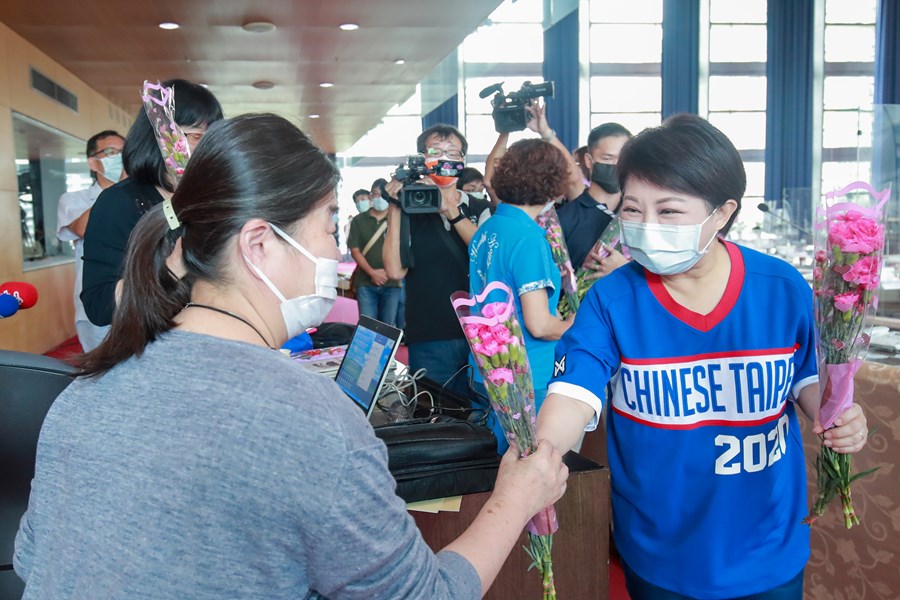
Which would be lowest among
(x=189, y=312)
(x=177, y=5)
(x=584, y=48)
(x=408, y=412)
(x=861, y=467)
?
(x=861, y=467)

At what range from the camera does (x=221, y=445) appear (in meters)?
0.77

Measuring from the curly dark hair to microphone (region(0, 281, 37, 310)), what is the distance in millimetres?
1507

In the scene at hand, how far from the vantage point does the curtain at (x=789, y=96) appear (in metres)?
13.2

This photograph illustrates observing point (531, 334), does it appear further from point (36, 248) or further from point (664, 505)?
point (36, 248)

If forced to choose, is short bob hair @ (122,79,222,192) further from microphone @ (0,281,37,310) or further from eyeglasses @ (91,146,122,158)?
eyeglasses @ (91,146,122,158)

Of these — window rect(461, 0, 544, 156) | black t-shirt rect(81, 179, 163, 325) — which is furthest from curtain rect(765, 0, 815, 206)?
black t-shirt rect(81, 179, 163, 325)

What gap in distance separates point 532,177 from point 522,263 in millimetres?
394

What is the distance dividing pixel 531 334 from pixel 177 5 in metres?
4.86

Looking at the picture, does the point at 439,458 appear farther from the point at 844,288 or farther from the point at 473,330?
the point at 844,288

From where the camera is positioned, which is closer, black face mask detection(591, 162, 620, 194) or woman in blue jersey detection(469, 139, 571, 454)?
woman in blue jersey detection(469, 139, 571, 454)

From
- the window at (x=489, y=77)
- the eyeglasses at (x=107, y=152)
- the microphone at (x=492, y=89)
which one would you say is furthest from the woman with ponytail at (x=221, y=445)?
the window at (x=489, y=77)

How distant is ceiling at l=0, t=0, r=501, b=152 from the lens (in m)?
6.12

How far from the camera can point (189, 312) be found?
932 millimetres

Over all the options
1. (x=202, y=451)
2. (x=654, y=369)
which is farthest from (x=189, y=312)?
(x=654, y=369)
